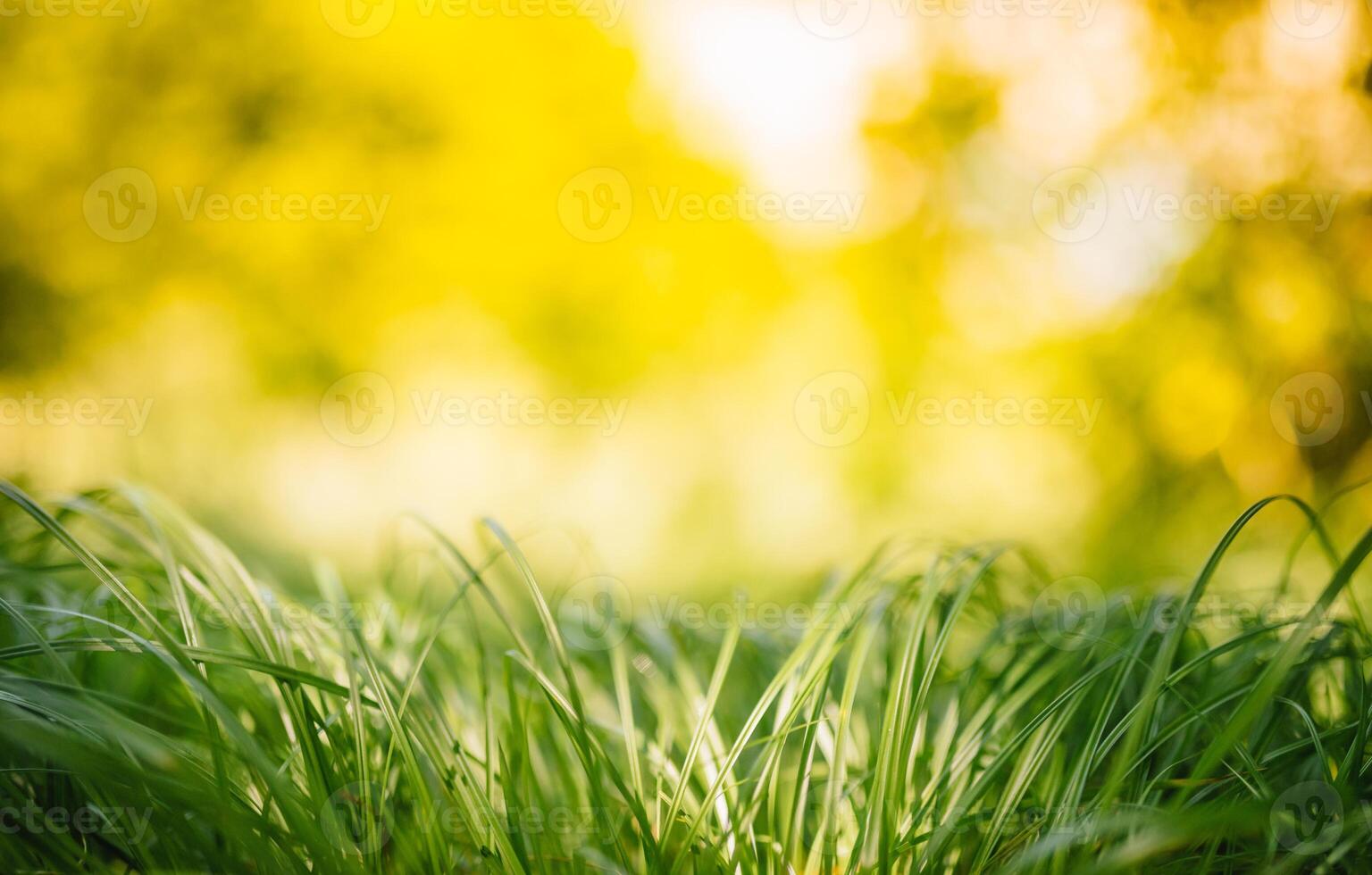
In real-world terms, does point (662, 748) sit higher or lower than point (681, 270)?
lower

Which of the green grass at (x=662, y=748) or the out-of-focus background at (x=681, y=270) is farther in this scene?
the out-of-focus background at (x=681, y=270)

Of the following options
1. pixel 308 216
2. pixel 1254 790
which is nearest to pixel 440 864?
pixel 1254 790

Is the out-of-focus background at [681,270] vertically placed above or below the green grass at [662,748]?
above

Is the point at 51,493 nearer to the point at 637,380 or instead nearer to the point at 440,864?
the point at 440,864

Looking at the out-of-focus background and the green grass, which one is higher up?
the out-of-focus background
